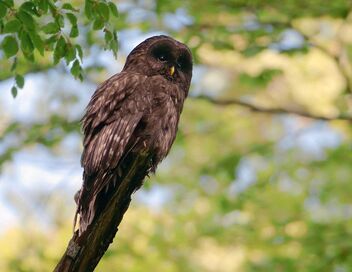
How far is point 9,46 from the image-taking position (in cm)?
429

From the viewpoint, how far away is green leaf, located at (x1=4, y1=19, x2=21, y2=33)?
13.6 feet

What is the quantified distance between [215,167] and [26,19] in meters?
7.15

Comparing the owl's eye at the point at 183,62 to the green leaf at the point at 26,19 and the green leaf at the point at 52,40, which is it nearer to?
the green leaf at the point at 52,40

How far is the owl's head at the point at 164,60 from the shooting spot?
5.64 metres

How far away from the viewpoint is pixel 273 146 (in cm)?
1186

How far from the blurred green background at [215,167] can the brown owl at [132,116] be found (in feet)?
7.07

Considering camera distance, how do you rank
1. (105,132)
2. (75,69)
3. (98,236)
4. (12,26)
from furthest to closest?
(105,132) → (75,69) → (12,26) → (98,236)

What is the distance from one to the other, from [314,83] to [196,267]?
451cm

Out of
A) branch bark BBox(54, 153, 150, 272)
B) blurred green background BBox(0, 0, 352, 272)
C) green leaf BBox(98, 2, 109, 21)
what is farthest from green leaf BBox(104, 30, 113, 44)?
blurred green background BBox(0, 0, 352, 272)

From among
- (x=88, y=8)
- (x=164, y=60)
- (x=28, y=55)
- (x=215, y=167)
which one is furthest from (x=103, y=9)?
(x=215, y=167)

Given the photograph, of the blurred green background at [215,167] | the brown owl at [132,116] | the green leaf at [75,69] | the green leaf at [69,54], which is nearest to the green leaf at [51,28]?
the green leaf at [69,54]

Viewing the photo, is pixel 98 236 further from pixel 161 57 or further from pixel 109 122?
pixel 161 57

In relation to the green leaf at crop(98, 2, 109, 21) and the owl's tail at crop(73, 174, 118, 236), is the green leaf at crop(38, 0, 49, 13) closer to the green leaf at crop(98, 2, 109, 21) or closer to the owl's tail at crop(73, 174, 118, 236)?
the green leaf at crop(98, 2, 109, 21)

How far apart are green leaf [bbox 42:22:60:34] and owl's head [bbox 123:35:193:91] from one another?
1.28 metres
